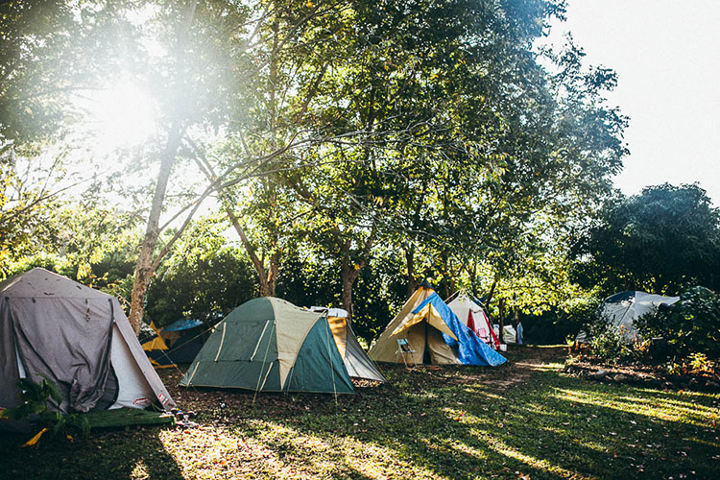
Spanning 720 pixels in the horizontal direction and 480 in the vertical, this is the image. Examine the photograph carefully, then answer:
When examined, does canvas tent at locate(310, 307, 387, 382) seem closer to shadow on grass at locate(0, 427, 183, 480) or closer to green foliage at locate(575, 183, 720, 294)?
shadow on grass at locate(0, 427, 183, 480)

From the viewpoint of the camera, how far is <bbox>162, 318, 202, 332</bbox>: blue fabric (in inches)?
633

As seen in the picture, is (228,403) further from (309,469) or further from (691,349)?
(691,349)

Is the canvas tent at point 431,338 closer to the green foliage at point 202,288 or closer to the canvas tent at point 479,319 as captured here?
the canvas tent at point 479,319

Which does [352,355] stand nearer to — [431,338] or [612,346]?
[431,338]

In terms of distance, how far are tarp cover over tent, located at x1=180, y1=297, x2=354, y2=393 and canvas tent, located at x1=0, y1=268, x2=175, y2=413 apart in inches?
72.0

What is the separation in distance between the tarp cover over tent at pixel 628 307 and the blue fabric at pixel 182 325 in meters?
14.6

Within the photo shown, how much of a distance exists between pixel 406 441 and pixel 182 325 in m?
13.0

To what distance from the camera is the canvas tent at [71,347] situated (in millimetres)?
5797

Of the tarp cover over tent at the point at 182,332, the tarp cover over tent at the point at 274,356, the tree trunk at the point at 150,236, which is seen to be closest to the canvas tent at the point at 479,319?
the tarp cover over tent at the point at 182,332

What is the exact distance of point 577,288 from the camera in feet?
81.2

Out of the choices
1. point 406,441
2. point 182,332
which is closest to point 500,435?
point 406,441

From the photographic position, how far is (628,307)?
1580 cm

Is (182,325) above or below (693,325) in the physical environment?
below

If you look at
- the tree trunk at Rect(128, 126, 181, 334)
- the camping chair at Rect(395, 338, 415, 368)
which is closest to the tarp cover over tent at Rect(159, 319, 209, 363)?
the tree trunk at Rect(128, 126, 181, 334)
